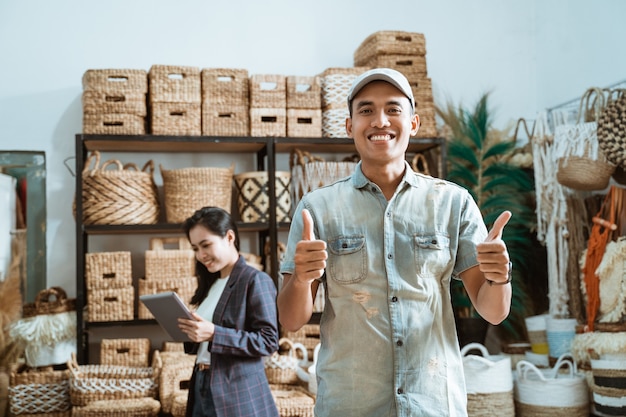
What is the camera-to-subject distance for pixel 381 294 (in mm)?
1489

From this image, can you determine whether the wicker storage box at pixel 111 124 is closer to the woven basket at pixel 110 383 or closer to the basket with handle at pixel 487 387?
the woven basket at pixel 110 383

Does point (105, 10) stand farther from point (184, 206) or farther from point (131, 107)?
point (184, 206)

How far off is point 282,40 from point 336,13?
0.40m

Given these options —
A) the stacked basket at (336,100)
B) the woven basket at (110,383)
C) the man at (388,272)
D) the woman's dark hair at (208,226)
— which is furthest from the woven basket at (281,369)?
the man at (388,272)

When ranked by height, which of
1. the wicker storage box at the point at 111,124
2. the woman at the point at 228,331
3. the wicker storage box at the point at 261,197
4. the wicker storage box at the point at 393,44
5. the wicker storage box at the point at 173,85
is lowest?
the woman at the point at 228,331

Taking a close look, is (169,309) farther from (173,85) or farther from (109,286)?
(173,85)

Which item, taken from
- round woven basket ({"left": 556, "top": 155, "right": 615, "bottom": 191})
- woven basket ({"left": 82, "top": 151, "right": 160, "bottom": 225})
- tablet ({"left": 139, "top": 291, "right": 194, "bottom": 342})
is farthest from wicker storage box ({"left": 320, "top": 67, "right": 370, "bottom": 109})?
tablet ({"left": 139, "top": 291, "right": 194, "bottom": 342})

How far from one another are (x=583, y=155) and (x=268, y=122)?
1.69 m

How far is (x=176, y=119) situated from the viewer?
3.99m

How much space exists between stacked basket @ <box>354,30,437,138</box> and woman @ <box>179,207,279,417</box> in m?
1.93

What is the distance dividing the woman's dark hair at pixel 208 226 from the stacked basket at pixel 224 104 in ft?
4.57

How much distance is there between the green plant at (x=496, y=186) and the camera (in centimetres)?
432

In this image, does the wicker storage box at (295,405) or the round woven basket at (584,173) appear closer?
the wicker storage box at (295,405)

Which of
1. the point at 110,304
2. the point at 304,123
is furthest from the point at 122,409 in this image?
the point at 304,123
